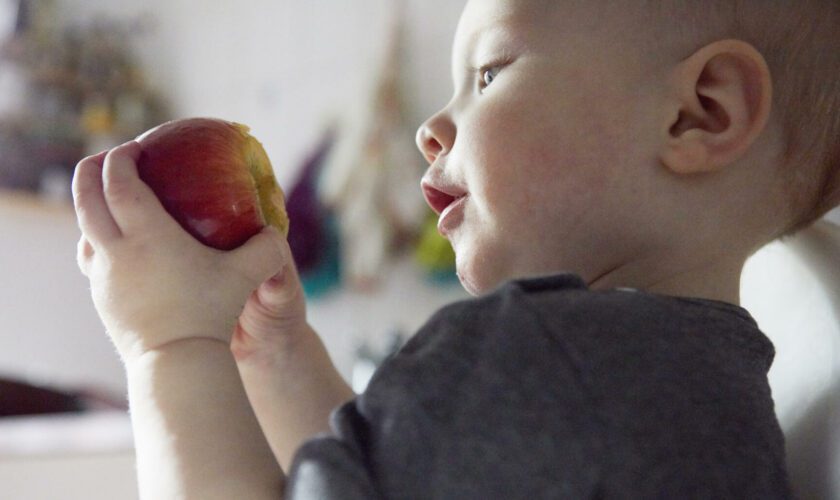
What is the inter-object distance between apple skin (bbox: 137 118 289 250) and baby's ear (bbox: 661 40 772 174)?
1.10 feet

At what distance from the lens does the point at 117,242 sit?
635 mm

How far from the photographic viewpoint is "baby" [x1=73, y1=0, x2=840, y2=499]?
0.51 metres

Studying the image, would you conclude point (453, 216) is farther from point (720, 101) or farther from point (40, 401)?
point (40, 401)

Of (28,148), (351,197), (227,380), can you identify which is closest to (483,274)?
(227,380)

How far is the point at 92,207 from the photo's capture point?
652mm

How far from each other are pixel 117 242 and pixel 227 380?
135mm

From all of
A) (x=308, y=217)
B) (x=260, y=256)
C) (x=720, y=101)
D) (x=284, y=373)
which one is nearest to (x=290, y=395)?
(x=284, y=373)

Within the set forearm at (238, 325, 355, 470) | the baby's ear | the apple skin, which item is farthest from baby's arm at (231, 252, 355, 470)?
the baby's ear

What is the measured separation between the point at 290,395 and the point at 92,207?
0.28 metres

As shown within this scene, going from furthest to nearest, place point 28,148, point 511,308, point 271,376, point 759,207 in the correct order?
point 28,148 → point 271,376 → point 759,207 → point 511,308

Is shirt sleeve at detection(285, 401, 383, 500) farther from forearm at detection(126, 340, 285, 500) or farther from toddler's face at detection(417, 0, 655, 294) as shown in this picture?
toddler's face at detection(417, 0, 655, 294)

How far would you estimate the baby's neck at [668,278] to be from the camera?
2.19 ft

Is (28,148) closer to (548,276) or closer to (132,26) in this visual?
(132,26)

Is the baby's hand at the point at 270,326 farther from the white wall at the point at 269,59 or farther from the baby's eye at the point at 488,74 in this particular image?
the white wall at the point at 269,59
